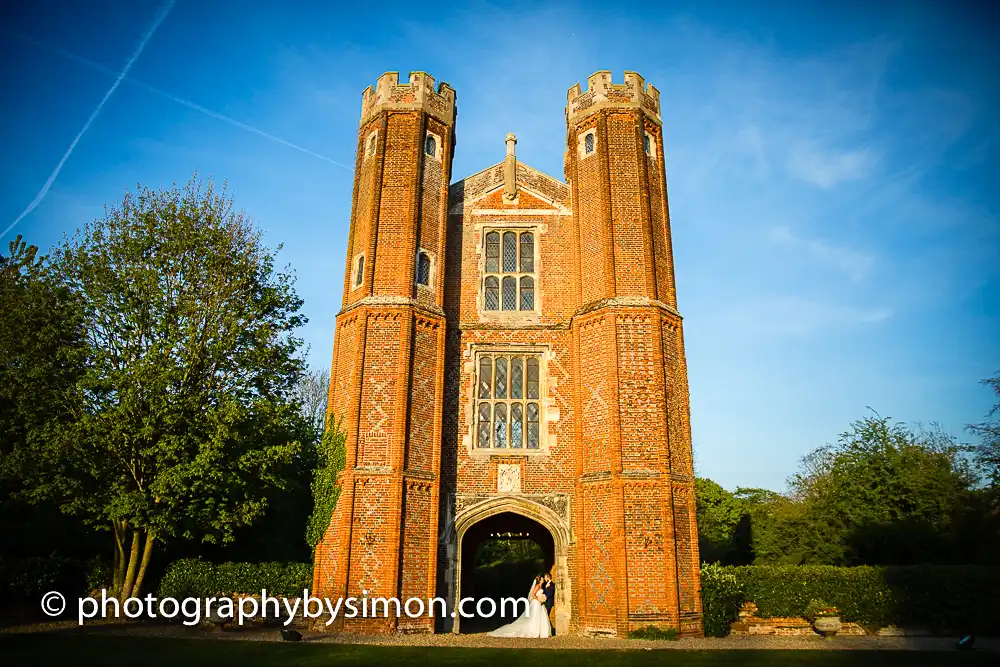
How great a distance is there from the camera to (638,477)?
1540 centimetres

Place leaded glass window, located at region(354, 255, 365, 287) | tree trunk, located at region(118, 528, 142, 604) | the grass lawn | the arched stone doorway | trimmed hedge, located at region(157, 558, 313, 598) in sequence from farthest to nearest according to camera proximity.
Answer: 1. leaded glass window, located at region(354, 255, 365, 287)
2. tree trunk, located at region(118, 528, 142, 604)
3. trimmed hedge, located at region(157, 558, 313, 598)
4. the arched stone doorway
5. the grass lawn

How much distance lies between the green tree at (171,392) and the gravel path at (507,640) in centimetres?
199

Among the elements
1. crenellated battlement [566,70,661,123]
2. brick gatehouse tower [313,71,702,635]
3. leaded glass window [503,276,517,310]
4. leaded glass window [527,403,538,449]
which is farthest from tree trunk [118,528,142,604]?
crenellated battlement [566,70,661,123]

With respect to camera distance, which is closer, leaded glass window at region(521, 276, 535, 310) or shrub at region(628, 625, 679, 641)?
shrub at region(628, 625, 679, 641)

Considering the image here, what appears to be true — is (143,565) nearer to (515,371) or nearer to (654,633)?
(515,371)

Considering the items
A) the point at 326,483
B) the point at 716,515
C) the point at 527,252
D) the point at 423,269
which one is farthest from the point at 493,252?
the point at 716,515

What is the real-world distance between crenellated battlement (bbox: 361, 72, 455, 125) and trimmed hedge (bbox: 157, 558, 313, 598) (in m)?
12.3

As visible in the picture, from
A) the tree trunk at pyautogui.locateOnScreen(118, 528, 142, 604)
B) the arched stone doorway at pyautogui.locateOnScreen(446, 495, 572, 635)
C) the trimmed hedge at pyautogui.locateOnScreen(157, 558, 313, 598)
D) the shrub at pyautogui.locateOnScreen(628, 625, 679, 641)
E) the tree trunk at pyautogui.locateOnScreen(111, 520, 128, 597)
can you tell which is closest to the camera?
the shrub at pyautogui.locateOnScreen(628, 625, 679, 641)

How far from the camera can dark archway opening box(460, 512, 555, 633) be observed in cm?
1878

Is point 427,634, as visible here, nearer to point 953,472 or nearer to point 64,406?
point 64,406

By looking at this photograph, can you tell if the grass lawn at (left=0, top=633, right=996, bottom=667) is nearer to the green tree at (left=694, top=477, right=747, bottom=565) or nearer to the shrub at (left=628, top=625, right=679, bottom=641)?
the shrub at (left=628, top=625, right=679, bottom=641)

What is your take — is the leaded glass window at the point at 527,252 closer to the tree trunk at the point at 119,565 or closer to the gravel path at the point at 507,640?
the gravel path at the point at 507,640

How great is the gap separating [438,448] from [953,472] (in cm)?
1856

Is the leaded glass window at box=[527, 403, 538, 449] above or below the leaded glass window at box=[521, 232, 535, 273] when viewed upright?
below
